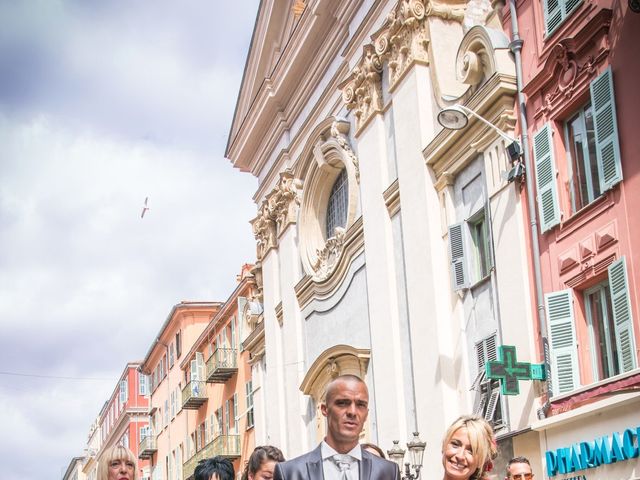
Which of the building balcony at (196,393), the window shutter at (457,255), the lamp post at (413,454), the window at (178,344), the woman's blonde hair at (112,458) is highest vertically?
the window at (178,344)

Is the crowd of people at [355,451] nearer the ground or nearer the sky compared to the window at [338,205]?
nearer the ground

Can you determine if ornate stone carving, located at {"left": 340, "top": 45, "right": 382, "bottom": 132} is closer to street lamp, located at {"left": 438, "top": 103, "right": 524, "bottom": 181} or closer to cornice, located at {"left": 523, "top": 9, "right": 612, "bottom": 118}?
street lamp, located at {"left": 438, "top": 103, "right": 524, "bottom": 181}

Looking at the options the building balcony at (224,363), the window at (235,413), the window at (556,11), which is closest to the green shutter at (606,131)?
the window at (556,11)

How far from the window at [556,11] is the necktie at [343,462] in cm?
1203

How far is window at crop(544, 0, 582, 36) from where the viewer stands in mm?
16498

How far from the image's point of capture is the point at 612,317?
51.1 ft

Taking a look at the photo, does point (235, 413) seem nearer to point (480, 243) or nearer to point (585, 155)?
point (480, 243)

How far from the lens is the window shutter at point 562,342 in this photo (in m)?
15.9

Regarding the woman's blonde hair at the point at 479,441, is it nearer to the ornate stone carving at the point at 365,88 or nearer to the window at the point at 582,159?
the window at the point at 582,159

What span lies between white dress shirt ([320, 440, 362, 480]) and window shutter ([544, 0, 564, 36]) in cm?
1243

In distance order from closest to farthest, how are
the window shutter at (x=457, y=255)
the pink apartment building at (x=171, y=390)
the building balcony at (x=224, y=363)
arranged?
the window shutter at (x=457, y=255) < the building balcony at (x=224, y=363) < the pink apartment building at (x=171, y=390)

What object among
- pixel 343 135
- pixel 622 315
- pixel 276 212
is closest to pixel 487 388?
pixel 622 315

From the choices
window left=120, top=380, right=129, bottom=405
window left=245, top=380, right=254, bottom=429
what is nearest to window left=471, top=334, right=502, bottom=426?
window left=245, top=380, right=254, bottom=429

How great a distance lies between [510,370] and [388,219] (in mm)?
7372
